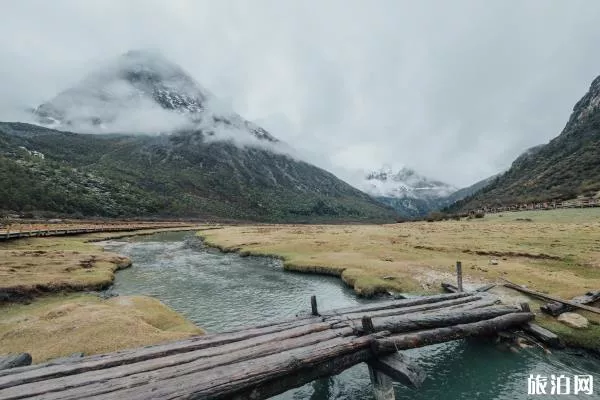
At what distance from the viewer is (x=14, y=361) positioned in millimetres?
13250

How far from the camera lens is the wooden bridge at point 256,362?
10.5 m

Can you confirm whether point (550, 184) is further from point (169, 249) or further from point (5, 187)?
point (5, 187)

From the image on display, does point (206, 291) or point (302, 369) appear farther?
point (206, 291)

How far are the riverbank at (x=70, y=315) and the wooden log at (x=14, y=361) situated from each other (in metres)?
4.27

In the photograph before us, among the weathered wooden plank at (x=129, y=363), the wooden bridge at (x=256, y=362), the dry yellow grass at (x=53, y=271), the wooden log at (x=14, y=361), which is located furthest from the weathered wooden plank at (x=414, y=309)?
the dry yellow grass at (x=53, y=271)

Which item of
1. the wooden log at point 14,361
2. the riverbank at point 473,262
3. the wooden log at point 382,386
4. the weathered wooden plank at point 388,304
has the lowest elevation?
the wooden log at point 382,386

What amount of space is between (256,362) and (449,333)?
1078 centimetres

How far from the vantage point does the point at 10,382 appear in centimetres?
1092

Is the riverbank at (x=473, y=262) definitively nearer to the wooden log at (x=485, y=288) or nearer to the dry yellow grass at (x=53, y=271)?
the wooden log at (x=485, y=288)

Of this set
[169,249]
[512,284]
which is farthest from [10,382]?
[169,249]

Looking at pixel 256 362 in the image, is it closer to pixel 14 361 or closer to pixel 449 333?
pixel 14 361

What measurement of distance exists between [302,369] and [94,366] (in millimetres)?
6983

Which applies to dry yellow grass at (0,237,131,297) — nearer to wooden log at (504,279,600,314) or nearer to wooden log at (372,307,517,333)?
wooden log at (372,307,517,333)

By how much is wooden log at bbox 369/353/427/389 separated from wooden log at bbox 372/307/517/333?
1393 mm
